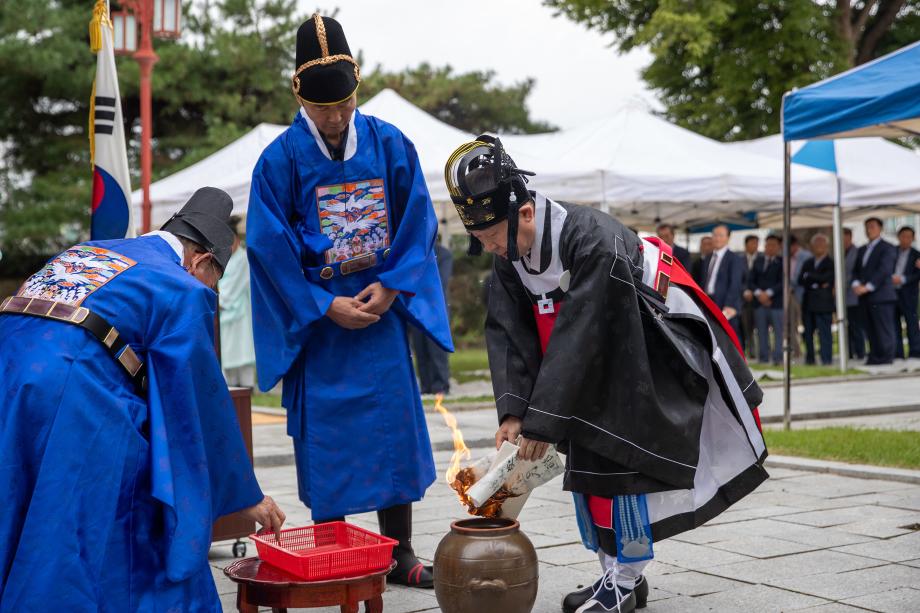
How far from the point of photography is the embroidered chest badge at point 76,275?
105 inches

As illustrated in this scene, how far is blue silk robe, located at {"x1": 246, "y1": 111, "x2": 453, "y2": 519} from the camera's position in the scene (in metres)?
3.92

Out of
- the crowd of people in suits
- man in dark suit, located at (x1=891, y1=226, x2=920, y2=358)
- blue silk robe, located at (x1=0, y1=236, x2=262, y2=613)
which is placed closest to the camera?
blue silk robe, located at (x1=0, y1=236, x2=262, y2=613)

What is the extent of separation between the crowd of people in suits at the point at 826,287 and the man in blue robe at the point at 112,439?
1089cm

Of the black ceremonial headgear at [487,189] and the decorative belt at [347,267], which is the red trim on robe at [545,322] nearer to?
the black ceremonial headgear at [487,189]

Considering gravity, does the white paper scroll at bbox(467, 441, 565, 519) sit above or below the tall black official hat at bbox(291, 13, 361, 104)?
below

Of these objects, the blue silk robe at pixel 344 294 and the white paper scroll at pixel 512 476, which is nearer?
the white paper scroll at pixel 512 476

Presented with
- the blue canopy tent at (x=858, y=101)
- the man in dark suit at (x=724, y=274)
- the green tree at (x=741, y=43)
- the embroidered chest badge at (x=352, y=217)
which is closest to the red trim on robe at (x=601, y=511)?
the embroidered chest badge at (x=352, y=217)

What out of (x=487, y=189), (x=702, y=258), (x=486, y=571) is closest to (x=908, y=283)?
(x=702, y=258)

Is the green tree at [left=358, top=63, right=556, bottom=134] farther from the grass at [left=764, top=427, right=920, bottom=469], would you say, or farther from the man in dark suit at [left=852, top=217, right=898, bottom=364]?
the grass at [left=764, top=427, right=920, bottom=469]

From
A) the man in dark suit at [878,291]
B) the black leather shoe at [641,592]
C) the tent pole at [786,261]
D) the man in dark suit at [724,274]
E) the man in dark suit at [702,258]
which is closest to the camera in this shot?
the black leather shoe at [641,592]

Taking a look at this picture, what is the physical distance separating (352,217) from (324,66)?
578 millimetres

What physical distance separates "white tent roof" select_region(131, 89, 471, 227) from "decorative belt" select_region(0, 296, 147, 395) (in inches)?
347

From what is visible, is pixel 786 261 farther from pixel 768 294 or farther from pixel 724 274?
pixel 768 294

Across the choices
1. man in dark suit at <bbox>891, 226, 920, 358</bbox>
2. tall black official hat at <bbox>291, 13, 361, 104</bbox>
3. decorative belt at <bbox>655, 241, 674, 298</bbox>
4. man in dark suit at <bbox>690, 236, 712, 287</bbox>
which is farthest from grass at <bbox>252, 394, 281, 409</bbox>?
man in dark suit at <bbox>891, 226, 920, 358</bbox>
